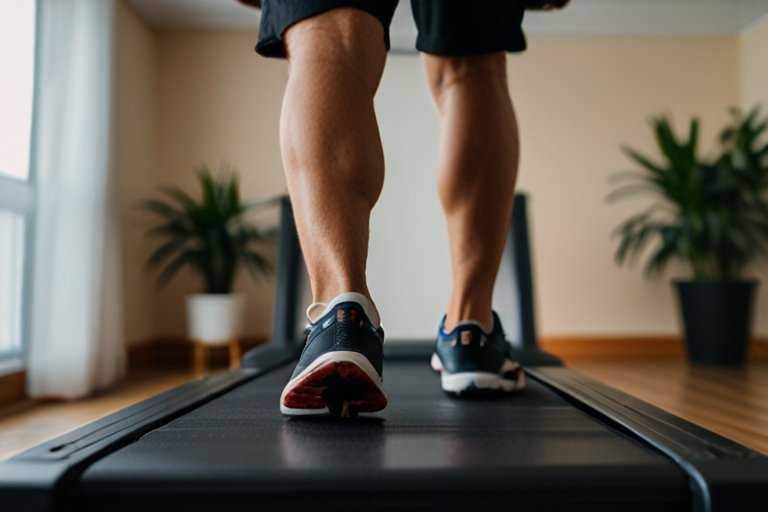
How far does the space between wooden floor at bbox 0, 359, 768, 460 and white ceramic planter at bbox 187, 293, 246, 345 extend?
212mm

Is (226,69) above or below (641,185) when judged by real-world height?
above

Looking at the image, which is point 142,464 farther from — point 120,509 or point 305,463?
point 305,463

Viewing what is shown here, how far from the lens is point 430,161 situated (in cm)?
223

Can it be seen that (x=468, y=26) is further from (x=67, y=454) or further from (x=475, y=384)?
(x=67, y=454)

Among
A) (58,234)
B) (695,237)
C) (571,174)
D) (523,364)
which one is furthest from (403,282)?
(571,174)

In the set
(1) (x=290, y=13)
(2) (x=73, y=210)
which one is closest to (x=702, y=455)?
(1) (x=290, y=13)

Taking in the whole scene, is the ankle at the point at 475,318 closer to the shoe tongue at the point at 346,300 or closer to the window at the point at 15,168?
the shoe tongue at the point at 346,300

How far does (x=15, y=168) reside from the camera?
237 cm

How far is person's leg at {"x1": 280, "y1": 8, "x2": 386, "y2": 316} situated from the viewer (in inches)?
31.9

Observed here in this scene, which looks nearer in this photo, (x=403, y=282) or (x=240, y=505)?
(x=240, y=505)

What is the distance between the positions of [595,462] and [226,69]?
12.4 feet

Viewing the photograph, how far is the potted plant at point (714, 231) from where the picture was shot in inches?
132

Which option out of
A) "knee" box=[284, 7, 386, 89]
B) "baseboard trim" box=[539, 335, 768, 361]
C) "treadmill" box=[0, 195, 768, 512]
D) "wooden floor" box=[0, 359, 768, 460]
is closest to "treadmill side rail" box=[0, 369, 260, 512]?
"treadmill" box=[0, 195, 768, 512]

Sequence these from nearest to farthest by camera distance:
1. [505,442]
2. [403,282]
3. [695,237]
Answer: [505,442] < [403,282] < [695,237]
